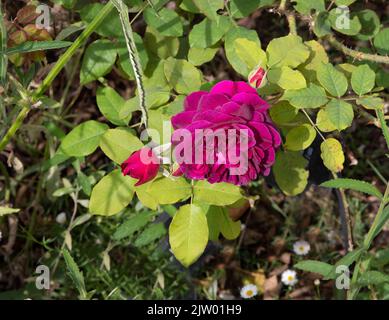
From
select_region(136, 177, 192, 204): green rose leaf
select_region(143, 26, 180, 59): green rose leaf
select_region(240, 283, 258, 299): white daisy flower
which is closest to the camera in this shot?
select_region(136, 177, 192, 204): green rose leaf

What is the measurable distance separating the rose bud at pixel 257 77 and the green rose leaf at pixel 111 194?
1.02 ft

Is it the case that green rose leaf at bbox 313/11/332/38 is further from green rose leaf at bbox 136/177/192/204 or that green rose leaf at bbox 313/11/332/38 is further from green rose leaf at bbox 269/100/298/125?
green rose leaf at bbox 136/177/192/204

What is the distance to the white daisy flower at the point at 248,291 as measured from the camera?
6.24 ft

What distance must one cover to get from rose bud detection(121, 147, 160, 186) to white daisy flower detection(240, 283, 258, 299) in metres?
0.87

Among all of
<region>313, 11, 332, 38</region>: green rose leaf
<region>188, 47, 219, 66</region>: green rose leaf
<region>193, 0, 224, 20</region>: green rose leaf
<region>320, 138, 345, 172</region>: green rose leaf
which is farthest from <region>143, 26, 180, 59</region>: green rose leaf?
<region>320, 138, 345, 172</region>: green rose leaf

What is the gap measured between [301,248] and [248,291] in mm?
215

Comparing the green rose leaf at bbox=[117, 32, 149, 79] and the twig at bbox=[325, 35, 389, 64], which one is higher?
A: the green rose leaf at bbox=[117, 32, 149, 79]

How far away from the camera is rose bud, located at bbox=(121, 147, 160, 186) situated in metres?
1.13

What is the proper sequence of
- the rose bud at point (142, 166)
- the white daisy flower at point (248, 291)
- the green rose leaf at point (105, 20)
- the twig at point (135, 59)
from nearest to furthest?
the twig at point (135, 59) → the rose bud at point (142, 166) → the green rose leaf at point (105, 20) → the white daisy flower at point (248, 291)

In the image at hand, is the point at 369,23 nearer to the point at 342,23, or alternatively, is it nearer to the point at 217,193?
the point at 342,23

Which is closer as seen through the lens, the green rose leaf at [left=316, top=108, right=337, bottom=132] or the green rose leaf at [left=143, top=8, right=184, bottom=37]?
the green rose leaf at [left=316, top=108, right=337, bottom=132]

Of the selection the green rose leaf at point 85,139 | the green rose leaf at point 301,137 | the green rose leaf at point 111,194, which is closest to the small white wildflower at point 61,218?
the green rose leaf at point 85,139

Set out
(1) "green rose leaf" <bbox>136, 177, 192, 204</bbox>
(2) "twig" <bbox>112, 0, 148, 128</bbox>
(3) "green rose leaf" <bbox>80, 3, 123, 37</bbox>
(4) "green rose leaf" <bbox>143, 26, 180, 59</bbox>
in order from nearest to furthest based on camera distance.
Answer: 1. (2) "twig" <bbox>112, 0, 148, 128</bbox>
2. (1) "green rose leaf" <bbox>136, 177, 192, 204</bbox>
3. (3) "green rose leaf" <bbox>80, 3, 123, 37</bbox>
4. (4) "green rose leaf" <bbox>143, 26, 180, 59</bbox>

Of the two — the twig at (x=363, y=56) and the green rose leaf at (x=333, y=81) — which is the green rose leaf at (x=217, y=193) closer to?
the green rose leaf at (x=333, y=81)
